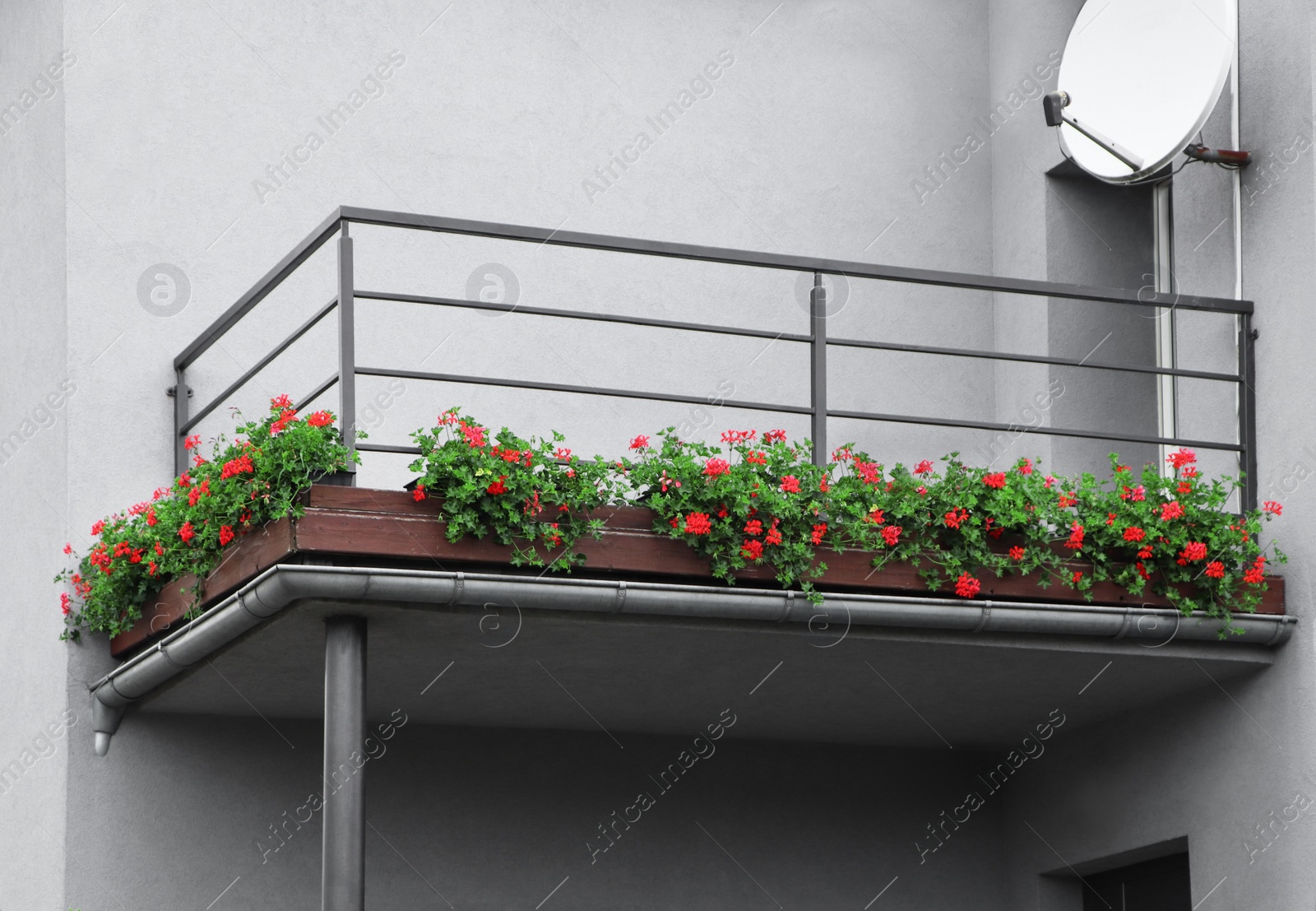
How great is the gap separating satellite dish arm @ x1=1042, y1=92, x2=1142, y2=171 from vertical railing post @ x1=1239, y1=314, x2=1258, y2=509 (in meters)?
0.81

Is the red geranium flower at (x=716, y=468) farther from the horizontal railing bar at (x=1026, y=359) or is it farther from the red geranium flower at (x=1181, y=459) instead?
the red geranium flower at (x=1181, y=459)

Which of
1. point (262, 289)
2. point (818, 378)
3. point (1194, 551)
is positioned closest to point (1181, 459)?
point (1194, 551)

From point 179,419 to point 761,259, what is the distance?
261 cm

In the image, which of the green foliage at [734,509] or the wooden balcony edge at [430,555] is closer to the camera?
the wooden balcony edge at [430,555]

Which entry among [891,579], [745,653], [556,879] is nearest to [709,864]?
[556,879]

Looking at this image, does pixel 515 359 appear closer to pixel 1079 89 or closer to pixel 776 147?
pixel 776 147

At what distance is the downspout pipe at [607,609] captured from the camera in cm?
571

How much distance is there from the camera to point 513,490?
5.77m

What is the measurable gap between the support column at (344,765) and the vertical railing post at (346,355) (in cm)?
57

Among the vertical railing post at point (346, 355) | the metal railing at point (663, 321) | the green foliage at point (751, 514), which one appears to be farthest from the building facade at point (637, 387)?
the vertical railing post at point (346, 355)

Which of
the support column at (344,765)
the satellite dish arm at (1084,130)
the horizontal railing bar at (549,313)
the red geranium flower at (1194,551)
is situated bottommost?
the support column at (344,765)

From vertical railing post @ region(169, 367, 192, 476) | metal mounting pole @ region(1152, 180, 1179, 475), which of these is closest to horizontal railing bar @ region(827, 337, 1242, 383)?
metal mounting pole @ region(1152, 180, 1179, 475)

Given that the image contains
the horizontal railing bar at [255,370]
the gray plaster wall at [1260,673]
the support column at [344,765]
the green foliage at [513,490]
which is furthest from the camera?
the gray plaster wall at [1260,673]

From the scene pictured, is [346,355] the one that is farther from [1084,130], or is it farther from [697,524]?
[1084,130]
